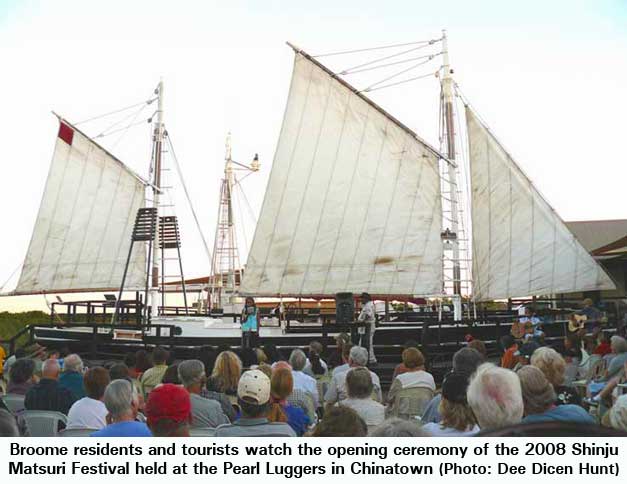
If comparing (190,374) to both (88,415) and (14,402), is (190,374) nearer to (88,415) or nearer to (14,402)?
(88,415)

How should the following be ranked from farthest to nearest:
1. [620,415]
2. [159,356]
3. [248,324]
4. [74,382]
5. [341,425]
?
1. [248,324]
2. [159,356]
3. [74,382]
4. [620,415]
5. [341,425]

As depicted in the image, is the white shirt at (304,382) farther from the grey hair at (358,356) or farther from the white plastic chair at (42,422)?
the white plastic chair at (42,422)

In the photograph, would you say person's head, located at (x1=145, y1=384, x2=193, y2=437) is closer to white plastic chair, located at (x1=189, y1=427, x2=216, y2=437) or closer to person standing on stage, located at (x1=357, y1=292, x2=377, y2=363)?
white plastic chair, located at (x1=189, y1=427, x2=216, y2=437)

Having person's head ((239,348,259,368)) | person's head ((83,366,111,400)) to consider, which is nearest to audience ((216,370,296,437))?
person's head ((83,366,111,400))

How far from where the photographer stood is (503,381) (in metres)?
3.82

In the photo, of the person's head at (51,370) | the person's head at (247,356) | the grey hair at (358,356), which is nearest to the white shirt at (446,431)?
the grey hair at (358,356)

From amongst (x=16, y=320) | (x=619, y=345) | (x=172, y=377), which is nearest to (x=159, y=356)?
(x=172, y=377)

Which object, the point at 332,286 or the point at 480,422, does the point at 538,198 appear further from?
the point at 480,422

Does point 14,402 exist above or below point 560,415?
below

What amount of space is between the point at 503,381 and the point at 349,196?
18126 millimetres

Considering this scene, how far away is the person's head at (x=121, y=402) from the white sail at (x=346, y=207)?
17.4 meters

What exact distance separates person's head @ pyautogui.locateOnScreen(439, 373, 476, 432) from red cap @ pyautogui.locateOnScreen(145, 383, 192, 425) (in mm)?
1595

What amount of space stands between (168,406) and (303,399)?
2.56 meters

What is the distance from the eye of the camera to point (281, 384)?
5680 millimetres
